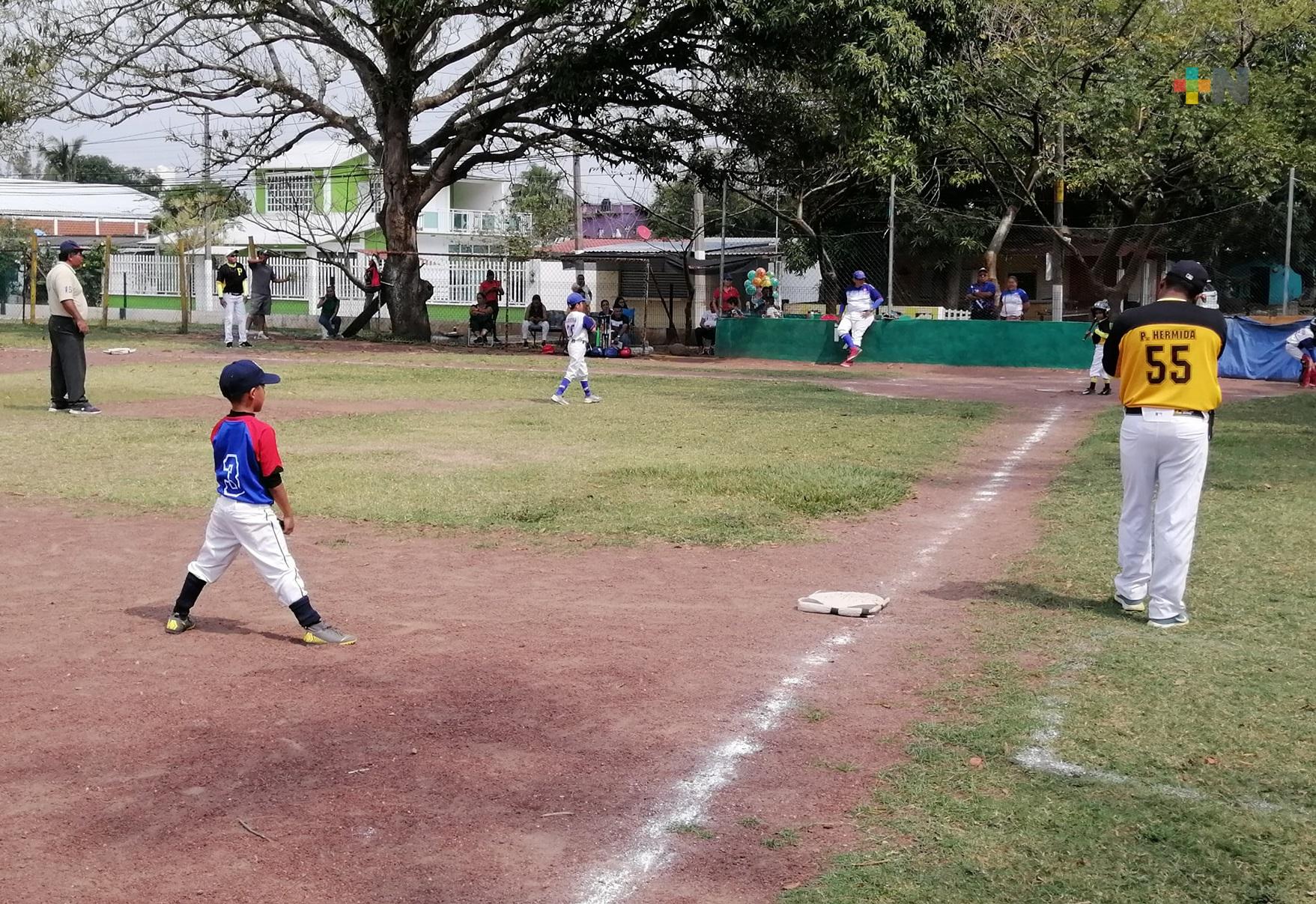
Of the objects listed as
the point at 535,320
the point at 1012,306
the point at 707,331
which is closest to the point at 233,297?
the point at 535,320

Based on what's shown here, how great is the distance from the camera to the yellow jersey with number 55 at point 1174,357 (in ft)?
24.4

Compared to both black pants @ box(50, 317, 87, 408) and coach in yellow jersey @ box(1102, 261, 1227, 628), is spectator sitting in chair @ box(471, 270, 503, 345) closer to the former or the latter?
black pants @ box(50, 317, 87, 408)

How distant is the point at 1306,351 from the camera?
2350cm

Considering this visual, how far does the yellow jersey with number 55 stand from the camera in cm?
745

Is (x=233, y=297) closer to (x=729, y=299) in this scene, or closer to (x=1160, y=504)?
(x=729, y=299)

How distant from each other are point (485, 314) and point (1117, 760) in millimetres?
28231

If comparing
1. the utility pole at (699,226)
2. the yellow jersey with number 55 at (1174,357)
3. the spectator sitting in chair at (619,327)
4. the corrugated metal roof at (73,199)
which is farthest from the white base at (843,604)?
the corrugated metal roof at (73,199)

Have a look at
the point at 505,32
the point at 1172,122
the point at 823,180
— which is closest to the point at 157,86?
the point at 505,32

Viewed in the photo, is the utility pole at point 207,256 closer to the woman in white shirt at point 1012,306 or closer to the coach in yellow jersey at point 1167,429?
the woman in white shirt at point 1012,306

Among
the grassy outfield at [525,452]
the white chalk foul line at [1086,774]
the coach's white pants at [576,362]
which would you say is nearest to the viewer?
the white chalk foul line at [1086,774]

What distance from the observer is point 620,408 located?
728 inches

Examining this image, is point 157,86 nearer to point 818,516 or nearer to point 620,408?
point 620,408

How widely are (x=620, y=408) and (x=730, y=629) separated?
11318mm

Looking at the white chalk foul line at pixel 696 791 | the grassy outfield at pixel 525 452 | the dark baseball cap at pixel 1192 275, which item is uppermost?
the dark baseball cap at pixel 1192 275
